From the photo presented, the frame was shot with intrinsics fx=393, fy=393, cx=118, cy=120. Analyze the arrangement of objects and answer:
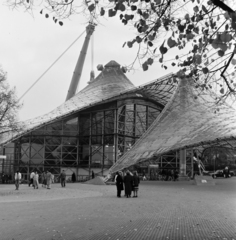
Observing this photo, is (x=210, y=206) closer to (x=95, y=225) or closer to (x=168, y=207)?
(x=168, y=207)

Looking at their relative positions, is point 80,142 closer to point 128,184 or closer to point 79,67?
point 79,67

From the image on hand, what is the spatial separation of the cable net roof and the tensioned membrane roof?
10.1 feet

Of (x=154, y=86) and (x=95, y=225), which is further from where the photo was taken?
(x=154, y=86)

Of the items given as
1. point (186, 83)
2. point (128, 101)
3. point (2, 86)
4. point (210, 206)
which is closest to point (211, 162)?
point (128, 101)

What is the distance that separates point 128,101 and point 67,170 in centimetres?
1049

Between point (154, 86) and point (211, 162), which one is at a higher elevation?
point (154, 86)

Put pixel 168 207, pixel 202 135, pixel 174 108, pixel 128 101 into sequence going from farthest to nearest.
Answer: pixel 128 101
pixel 174 108
pixel 202 135
pixel 168 207

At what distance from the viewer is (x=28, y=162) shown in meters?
42.7

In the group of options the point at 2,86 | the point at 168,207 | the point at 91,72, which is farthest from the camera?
the point at 91,72

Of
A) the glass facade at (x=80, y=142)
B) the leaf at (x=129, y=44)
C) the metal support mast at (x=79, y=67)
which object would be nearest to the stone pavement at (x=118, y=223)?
the leaf at (x=129, y=44)

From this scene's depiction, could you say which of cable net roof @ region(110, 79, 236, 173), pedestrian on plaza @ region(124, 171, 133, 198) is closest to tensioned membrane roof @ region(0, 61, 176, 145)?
cable net roof @ region(110, 79, 236, 173)

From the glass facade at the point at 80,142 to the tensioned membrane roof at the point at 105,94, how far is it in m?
1.73

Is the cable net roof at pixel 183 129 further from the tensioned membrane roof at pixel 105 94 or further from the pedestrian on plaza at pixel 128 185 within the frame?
the pedestrian on plaza at pixel 128 185

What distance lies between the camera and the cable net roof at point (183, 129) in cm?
2770
